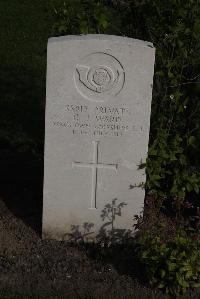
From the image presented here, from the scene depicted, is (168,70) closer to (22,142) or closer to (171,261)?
(171,261)

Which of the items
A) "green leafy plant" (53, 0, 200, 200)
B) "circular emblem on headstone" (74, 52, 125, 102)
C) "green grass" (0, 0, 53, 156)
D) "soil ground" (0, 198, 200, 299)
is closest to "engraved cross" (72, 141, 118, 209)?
"green leafy plant" (53, 0, 200, 200)

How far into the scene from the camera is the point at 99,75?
16.3 feet

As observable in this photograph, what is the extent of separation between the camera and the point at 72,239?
5480 millimetres

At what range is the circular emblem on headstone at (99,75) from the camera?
4.96 metres

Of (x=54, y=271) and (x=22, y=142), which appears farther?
(x=22, y=142)

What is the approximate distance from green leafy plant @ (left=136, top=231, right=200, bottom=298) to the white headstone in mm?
592

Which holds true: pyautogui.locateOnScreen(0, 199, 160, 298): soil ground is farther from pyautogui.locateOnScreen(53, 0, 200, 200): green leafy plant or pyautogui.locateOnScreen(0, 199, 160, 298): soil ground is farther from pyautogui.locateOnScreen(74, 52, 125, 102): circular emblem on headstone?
pyautogui.locateOnScreen(74, 52, 125, 102): circular emblem on headstone

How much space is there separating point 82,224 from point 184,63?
1663 millimetres

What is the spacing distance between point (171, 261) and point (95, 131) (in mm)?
1206

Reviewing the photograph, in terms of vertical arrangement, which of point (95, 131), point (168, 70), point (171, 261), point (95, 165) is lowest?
point (171, 261)

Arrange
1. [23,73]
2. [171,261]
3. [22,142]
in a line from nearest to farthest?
[171,261] → [22,142] → [23,73]

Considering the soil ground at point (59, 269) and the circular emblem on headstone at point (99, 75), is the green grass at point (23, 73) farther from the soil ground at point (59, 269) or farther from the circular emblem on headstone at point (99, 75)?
the soil ground at point (59, 269)

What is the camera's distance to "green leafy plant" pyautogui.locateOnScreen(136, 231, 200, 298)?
4.65 meters

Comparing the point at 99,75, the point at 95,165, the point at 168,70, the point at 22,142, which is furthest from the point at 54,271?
the point at 22,142
